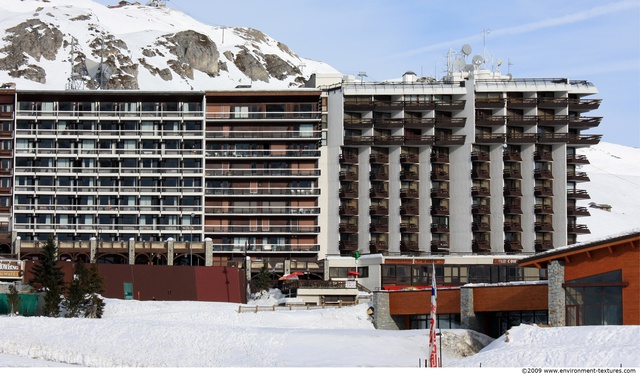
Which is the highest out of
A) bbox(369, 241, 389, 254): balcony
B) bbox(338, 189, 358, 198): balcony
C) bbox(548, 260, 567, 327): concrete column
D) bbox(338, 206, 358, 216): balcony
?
bbox(338, 189, 358, 198): balcony

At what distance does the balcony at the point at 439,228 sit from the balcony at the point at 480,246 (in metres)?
4.00

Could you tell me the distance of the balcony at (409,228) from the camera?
14150 centimetres

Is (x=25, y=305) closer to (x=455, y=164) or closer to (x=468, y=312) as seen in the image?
(x=468, y=312)

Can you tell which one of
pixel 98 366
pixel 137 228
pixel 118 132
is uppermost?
pixel 118 132

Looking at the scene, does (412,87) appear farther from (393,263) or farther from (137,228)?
(137,228)

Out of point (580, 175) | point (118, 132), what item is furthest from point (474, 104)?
point (118, 132)

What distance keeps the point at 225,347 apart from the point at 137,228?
6466cm

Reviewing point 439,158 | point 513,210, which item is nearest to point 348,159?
point 439,158

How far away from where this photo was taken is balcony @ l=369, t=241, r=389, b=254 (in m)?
140

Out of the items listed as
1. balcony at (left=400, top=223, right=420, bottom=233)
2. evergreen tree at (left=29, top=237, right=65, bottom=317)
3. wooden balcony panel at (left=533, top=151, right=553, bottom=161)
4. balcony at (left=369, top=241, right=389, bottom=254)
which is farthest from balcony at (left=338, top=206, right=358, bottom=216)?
evergreen tree at (left=29, top=237, right=65, bottom=317)

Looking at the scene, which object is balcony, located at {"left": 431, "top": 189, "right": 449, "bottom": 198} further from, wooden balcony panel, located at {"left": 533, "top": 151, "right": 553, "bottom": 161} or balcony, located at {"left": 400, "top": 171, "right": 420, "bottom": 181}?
wooden balcony panel, located at {"left": 533, "top": 151, "right": 553, "bottom": 161}

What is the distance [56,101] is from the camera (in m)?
144

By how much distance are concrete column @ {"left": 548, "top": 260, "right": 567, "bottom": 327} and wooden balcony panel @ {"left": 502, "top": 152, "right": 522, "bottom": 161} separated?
235 feet

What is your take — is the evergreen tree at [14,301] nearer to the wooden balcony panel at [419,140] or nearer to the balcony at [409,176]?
the balcony at [409,176]
